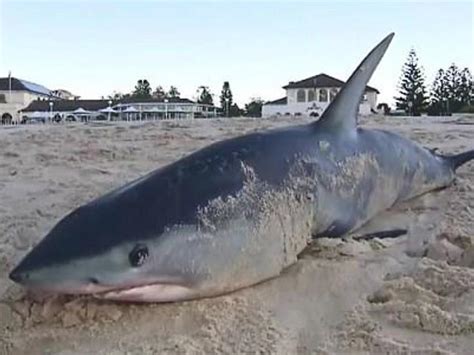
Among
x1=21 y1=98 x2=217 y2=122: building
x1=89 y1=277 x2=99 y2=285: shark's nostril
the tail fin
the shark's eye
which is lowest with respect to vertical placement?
x1=89 y1=277 x2=99 y2=285: shark's nostril

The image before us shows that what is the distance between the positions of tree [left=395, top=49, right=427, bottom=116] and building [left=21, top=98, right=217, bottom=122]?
1677 centimetres

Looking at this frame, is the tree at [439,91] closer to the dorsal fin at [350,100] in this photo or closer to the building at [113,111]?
the building at [113,111]

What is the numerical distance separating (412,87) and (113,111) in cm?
2697

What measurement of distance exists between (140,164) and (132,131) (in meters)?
3.12

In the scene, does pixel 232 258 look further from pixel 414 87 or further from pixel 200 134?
pixel 414 87

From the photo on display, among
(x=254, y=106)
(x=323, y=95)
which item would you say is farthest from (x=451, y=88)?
(x=254, y=106)

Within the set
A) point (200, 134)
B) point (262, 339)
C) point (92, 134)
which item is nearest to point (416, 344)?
point (262, 339)

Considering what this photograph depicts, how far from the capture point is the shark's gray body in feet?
6.13

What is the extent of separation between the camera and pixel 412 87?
5553 cm

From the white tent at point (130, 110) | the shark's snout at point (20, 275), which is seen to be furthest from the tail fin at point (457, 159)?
the white tent at point (130, 110)

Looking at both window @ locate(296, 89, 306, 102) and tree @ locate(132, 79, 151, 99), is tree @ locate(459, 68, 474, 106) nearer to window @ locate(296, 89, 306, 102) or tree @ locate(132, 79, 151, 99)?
window @ locate(296, 89, 306, 102)

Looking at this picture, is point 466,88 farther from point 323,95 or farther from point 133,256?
point 133,256

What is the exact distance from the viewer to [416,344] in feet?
6.22

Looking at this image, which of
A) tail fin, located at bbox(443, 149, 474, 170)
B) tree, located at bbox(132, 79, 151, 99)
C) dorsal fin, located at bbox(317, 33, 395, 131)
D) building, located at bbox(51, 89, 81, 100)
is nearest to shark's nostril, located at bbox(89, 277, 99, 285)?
dorsal fin, located at bbox(317, 33, 395, 131)
